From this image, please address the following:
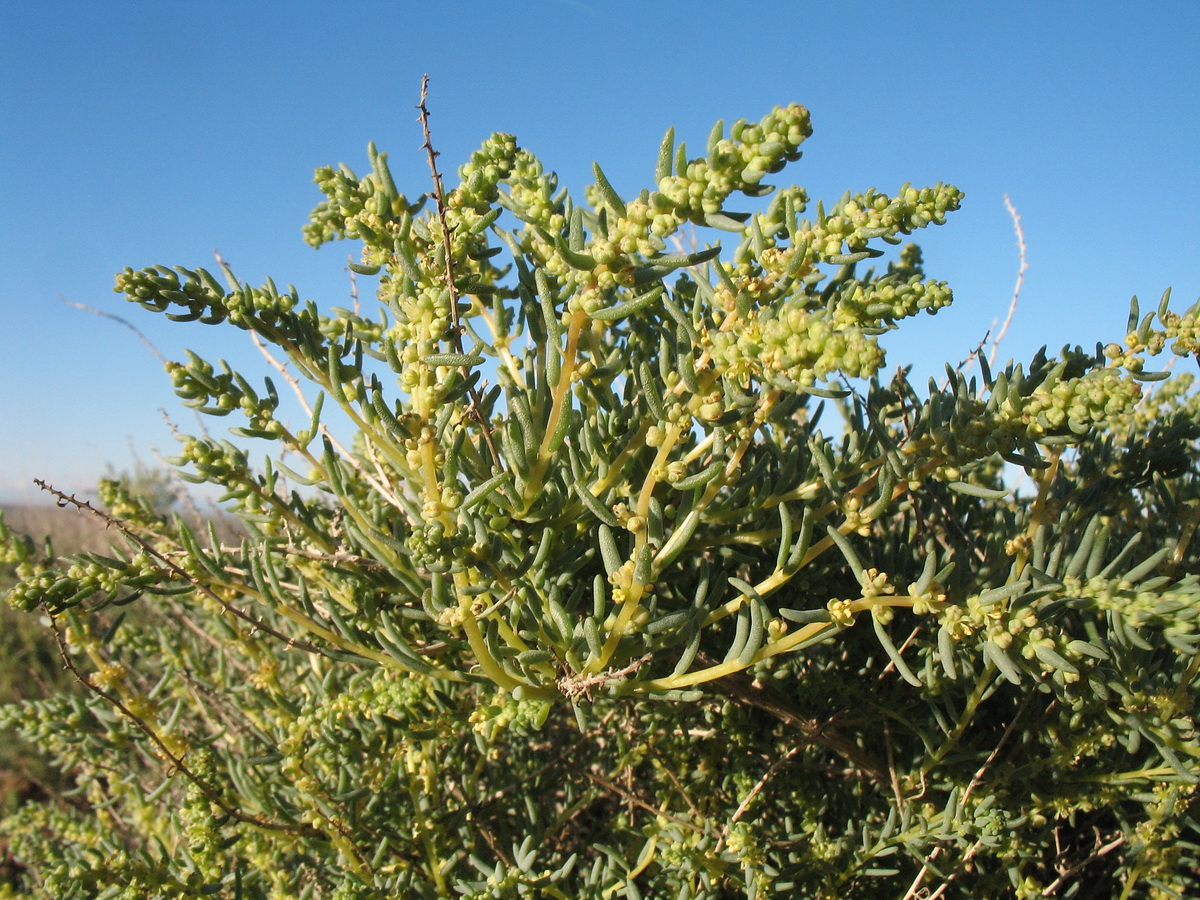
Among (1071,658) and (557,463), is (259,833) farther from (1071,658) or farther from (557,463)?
(1071,658)

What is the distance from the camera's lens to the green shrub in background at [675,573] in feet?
3.03

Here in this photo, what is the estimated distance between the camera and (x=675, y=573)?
3.81ft

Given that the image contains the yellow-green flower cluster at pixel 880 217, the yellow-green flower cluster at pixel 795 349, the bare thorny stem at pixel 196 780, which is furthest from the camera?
the bare thorny stem at pixel 196 780

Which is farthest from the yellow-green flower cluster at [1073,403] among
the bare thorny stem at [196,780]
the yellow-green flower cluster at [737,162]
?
the bare thorny stem at [196,780]

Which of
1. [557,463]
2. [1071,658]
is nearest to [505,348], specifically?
[557,463]

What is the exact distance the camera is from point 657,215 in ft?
2.74

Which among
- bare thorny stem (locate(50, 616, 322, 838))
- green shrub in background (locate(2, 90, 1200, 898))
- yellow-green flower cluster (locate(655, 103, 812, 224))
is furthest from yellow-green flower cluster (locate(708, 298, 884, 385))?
bare thorny stem (locate(50, 616, 322, 838))

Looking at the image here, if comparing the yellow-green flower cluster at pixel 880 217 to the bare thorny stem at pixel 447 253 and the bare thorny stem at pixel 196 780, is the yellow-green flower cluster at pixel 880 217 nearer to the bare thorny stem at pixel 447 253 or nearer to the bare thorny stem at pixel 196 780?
the bare thorny stem at pixel 447 253

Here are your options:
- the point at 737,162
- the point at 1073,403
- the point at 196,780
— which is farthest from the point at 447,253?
the point at 196,780

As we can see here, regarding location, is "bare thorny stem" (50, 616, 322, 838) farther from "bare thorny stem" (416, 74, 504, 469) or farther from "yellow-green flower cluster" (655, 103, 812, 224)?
"yellow-green flower cluster" (655, 103, 812, 224)

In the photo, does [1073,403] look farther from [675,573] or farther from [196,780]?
[196,780]

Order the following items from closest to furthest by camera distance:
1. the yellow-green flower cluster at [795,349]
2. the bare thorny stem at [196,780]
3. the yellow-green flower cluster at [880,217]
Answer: the yellow-green flower cluster at [795,349]
the yellow-green flower cluster at [880,217]
the bare thorny stem at [196,780]

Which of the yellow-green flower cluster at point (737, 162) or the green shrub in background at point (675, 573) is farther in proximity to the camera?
the green shrub in background at point (675, 573)

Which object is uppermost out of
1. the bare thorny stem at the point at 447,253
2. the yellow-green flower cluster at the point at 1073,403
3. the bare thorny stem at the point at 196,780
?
the bare thorny stem at the point at 447,253
